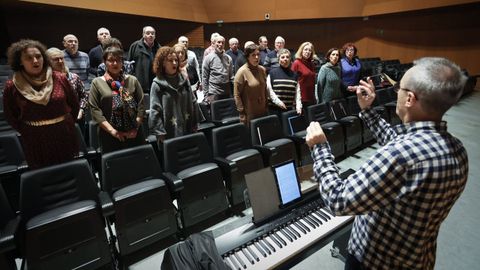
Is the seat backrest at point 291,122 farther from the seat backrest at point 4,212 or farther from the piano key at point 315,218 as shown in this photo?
the seat backrest at point 4,212

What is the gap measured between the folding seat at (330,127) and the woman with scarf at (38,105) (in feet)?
8.46

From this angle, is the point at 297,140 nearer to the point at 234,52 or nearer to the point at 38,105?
the point at 38,105

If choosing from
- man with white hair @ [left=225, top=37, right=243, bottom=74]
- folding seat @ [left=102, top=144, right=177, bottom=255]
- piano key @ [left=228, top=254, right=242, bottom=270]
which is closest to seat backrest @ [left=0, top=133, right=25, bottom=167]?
folding seat @ [left=102, top=144, right=177, bottom=255]

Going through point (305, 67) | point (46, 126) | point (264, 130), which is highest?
point (305, 67)

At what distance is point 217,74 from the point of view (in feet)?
12.3

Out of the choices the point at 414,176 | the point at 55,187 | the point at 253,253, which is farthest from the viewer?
the point at 55,187

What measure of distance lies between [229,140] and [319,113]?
4.88 feet

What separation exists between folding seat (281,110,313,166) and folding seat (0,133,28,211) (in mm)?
2466

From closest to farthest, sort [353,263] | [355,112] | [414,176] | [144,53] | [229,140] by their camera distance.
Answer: [414,176] < [353,263] < [229,140] < [144,53] < [355,112]

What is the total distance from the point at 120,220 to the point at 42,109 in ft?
3.15

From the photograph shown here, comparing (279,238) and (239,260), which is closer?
(239,260)

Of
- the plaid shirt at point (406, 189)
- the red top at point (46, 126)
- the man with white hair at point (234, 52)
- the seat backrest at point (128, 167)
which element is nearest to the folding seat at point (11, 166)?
the red top at point (46, 126)

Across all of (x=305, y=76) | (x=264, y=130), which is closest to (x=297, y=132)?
(x=264, y=130)

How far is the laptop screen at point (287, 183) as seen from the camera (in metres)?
1.39
